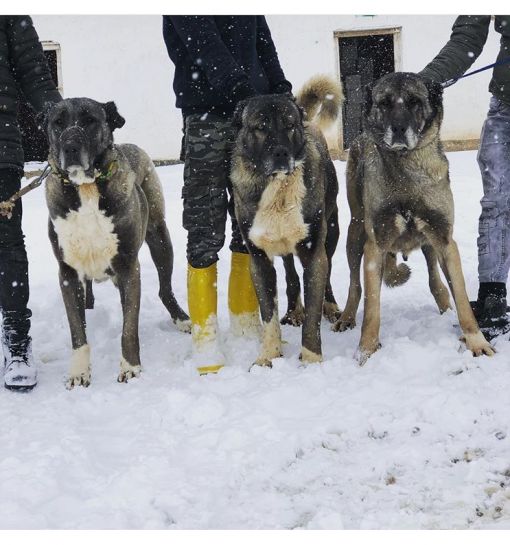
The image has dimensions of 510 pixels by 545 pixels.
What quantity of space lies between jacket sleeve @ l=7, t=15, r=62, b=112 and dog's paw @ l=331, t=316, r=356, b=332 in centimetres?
208

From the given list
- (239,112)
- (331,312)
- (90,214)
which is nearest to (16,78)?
(90,214)

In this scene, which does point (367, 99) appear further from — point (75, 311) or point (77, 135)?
point (75, 311)

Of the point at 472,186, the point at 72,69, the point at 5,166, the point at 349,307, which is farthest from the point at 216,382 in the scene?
the point at 72,69

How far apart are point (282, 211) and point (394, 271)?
4.25 ft

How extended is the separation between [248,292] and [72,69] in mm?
9580

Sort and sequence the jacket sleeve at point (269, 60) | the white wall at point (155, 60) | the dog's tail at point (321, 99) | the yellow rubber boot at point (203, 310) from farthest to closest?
the white wall at point (155, 60) < the dog's tail at point (321, 99) < the jacket sleeve at point (269, 60) < the yellow rubber boot at point (203, 310)

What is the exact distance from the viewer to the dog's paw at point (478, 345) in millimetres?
3424

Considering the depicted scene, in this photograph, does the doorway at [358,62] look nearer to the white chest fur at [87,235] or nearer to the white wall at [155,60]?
the white wall at [155,60]

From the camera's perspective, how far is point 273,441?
9.04ft

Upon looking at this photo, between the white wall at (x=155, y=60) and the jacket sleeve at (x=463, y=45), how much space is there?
8691mm

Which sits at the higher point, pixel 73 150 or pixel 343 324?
pixel 73 150

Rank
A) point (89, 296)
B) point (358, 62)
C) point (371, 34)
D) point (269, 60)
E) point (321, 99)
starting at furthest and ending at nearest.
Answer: point (358, 62)
point (371, 34)
point (89, 296)
point (321, 99)
point (269, 60)

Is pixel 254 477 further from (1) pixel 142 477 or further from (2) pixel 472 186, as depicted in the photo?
(2) pixel 472 186

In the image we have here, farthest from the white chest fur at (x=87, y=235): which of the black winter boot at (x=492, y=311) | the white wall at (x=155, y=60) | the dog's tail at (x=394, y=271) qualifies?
the white wall at (x=155, y=60)
